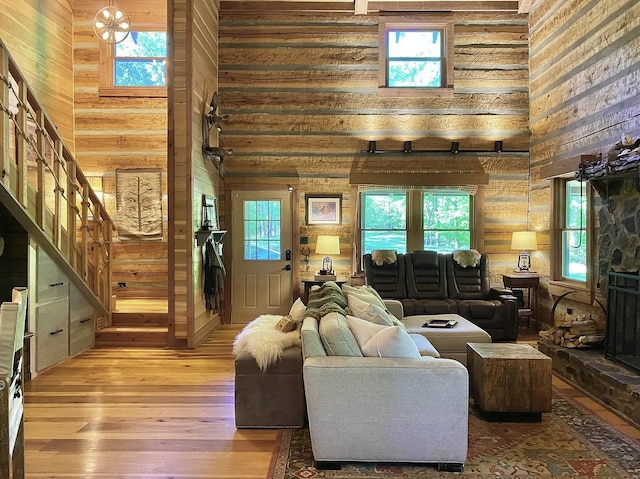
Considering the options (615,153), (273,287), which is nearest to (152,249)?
(273,287)

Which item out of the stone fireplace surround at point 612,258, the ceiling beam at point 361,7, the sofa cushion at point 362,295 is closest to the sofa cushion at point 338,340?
the sofa cushion at point 362,295

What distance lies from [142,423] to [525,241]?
5.14m

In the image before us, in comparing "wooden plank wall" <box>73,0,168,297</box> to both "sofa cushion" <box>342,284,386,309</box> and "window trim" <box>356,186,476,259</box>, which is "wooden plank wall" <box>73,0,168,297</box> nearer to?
"window trim" <box>356,186,476,259</box>

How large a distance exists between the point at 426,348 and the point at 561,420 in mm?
1038

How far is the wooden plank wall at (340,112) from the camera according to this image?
7.45m

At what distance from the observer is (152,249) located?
7762 millimetres

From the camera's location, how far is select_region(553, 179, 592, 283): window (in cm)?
597

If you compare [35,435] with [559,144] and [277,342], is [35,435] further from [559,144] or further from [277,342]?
[559,144]

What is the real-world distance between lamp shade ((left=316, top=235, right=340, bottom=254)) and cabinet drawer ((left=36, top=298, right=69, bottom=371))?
3.14m

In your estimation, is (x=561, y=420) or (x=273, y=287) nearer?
(x=561, y=420)

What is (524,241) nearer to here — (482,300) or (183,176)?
(482,300)

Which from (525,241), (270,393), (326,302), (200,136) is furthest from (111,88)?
(525,241)

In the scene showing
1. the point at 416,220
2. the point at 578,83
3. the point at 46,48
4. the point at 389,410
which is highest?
the point at 46,48

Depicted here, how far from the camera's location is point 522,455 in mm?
3127
